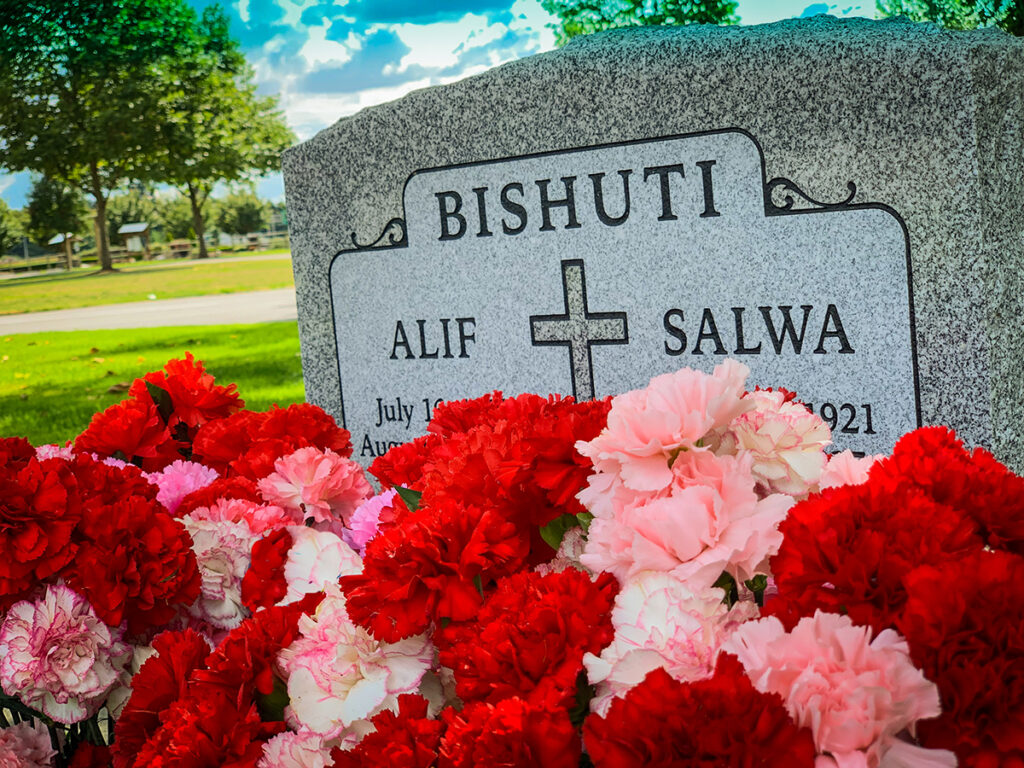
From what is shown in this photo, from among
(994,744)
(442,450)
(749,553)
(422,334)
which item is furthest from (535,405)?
(422,334)

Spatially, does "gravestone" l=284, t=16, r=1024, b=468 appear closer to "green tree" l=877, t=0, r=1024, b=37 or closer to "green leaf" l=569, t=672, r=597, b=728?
"green leaf" l=569, t=672, r=597, b=728

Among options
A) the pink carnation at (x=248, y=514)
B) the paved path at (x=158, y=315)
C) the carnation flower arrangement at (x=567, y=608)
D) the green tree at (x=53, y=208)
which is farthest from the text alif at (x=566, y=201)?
the green tree at (x=53, y=208)

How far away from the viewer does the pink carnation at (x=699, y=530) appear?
0.85m

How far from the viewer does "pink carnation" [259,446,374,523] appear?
1.53m

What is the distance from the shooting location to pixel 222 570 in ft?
4.60

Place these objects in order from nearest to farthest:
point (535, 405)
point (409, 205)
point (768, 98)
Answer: point (535, 405) → point (768, 98) → point (409, 205)

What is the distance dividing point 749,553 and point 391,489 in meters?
0.65

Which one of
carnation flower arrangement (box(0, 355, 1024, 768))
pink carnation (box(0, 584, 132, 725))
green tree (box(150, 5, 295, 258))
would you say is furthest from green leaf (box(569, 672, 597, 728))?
green tree (box(150, 5, 295, 258))

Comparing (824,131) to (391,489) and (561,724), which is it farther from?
(561,724)

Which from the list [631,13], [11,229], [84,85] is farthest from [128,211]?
[631,13]

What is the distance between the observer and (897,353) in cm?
247

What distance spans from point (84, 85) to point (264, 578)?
13467 millimetres

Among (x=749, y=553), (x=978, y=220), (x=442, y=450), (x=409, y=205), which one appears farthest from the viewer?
(x=409, y=205)

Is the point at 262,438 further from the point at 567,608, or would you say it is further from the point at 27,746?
the point at 567,608
